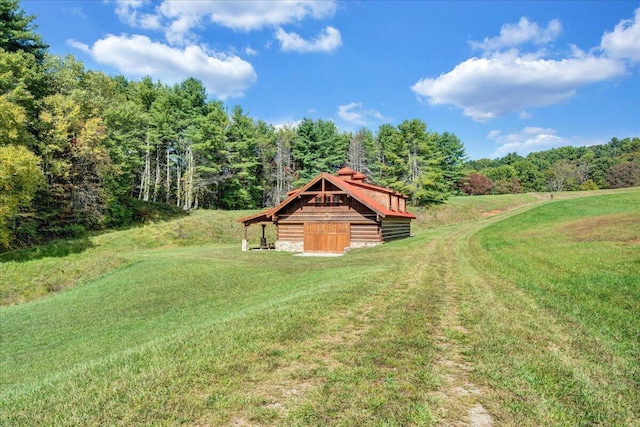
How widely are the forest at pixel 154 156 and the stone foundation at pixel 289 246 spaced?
1917cm

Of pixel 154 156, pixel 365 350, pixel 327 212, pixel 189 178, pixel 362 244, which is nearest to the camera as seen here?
pixel 365 350

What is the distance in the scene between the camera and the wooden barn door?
97.3 ft

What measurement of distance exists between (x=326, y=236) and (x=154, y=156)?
38987 millimetres

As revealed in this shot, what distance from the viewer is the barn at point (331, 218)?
2886 cm

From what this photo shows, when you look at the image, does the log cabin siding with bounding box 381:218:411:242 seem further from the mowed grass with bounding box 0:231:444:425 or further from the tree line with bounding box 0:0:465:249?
the tree line with bounding box 0:0:465:249

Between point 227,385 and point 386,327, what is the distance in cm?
333

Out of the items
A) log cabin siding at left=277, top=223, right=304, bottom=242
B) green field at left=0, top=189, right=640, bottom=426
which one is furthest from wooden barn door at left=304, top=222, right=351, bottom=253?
green field at left=0, top=189, right=640, bottom=426

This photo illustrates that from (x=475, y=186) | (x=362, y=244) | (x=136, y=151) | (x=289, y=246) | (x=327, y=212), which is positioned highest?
(x=136, y=151)

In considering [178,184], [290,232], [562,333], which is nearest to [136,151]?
[178,184]

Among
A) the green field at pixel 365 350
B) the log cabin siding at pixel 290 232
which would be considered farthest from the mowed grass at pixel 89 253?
the log cabin siding at pixel 290 232

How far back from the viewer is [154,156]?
55.9m

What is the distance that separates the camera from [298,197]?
30562 millimetres

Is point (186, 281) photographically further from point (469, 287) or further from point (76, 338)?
point (469, 287)

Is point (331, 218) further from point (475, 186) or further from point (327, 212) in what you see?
point (475, 186)
